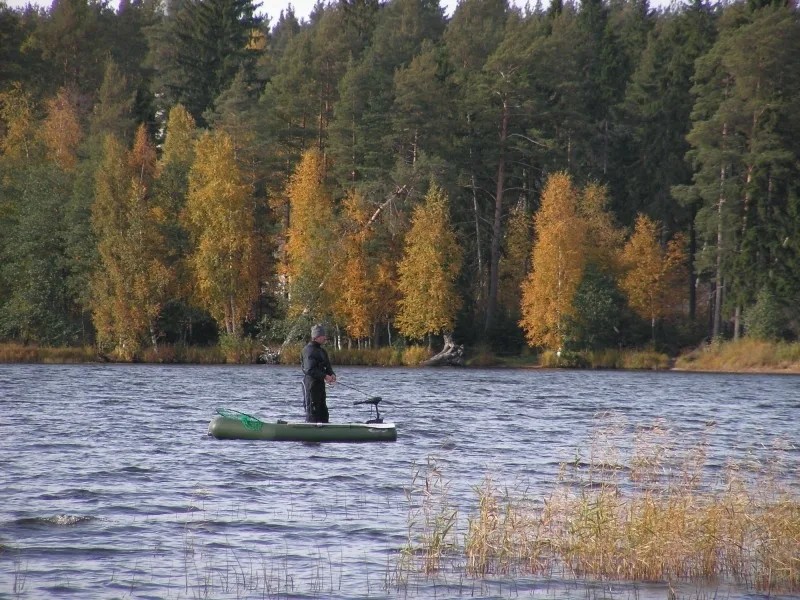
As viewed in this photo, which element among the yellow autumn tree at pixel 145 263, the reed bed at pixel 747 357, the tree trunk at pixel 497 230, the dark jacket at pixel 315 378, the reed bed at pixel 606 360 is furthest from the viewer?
the tree trunk at pixel 497 230

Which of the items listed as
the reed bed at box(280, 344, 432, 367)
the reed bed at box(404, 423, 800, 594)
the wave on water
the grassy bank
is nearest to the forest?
the grassy bank

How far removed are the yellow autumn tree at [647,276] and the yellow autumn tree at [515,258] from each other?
5563 millimetres

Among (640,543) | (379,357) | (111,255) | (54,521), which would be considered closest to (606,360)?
(379,357)

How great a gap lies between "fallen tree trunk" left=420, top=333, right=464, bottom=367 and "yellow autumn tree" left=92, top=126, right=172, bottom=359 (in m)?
13.5

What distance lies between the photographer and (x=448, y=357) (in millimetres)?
62594

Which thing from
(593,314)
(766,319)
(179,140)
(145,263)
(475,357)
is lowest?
(475,357)

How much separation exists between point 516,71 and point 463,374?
70.1 feet

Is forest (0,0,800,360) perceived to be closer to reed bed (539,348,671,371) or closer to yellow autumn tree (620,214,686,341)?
yellow autumn tree (620,214,686,341)

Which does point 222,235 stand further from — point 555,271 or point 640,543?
point 640,543

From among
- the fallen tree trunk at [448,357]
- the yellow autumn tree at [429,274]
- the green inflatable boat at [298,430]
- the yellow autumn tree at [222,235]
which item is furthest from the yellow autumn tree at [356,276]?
the green inflatable boat at [298,430]

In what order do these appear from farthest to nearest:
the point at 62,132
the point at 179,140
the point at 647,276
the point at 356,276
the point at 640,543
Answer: the point at 62,132, the point at 179,140, the point at 647,276, the point at 356,276, the point at 640,543

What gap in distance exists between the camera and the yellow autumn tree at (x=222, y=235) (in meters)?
62.7

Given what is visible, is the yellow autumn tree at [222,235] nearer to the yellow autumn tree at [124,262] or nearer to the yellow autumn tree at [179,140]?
the yellow autumn tree at [124,262]

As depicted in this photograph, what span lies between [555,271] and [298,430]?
1652 inches
